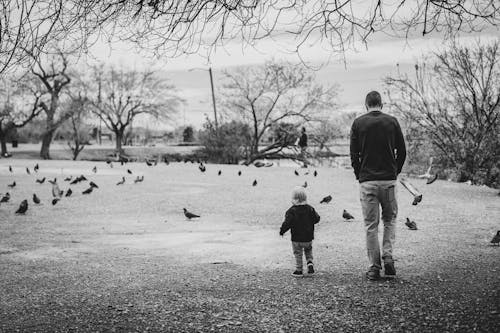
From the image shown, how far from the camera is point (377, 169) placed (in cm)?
607

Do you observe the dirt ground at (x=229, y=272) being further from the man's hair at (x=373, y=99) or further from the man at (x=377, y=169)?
the man's hair at (x=373, y=99)

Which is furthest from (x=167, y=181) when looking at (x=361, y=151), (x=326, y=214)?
(x=361, y=151)

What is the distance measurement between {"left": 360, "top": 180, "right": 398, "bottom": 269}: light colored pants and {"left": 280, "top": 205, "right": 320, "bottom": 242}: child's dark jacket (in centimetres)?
65

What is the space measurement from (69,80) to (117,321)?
40136 mm

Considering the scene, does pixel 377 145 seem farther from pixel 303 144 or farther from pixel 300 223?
pixel 303 144

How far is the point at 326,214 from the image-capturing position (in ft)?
39.8

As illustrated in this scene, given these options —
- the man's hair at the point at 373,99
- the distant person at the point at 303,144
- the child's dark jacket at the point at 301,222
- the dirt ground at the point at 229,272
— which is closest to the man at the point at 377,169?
the man's hair at the point at 373,99

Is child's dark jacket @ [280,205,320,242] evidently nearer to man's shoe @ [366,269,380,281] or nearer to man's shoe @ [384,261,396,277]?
man's shoe @ [366,269,380,281]

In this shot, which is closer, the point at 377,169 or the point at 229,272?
the point at 377,169

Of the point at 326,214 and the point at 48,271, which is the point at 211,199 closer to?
the point at 326,214

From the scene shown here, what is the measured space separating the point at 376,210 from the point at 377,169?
0.51 m

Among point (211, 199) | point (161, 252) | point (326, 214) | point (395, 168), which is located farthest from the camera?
point (211, 199)

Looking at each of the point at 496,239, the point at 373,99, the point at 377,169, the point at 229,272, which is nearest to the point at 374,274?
the point at 377,169

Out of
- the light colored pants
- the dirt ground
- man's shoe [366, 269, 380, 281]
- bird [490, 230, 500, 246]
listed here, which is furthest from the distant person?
man's shoe [366, 269, 380, 281]
